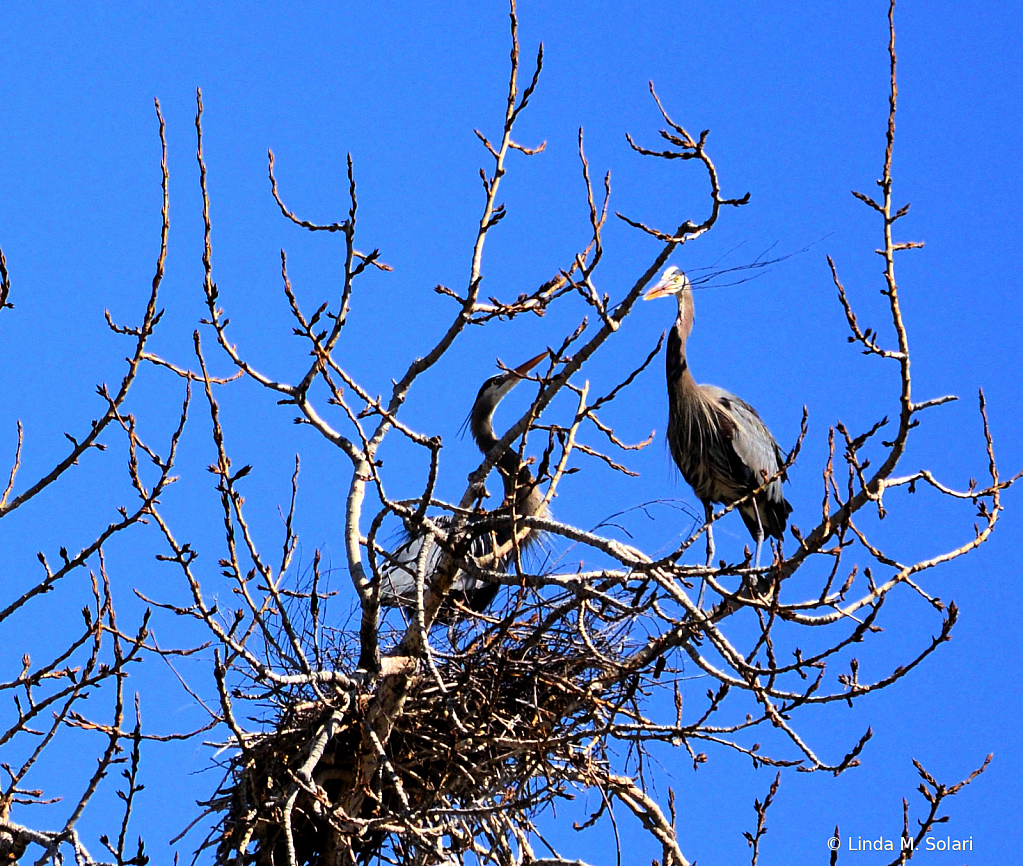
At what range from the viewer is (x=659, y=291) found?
7.50m

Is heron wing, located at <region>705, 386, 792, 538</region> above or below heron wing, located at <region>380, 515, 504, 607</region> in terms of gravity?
above

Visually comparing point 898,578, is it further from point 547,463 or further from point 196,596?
point 196,596

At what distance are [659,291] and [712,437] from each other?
3.08 feet

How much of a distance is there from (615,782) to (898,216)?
Answer: 2121 millimetres

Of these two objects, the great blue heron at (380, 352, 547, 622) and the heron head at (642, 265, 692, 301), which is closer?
the great blue heron at (380, 352, 547, 622)

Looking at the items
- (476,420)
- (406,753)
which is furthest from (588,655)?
(476,420)

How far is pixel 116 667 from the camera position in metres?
3.15

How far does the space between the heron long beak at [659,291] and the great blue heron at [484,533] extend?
88 centimetres

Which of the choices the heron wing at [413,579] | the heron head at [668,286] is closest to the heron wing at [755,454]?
the heron head at [668,286]

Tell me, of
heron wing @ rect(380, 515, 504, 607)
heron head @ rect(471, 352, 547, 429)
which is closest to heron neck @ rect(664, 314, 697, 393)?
heron head @ rect(471, 352, 547, 429)

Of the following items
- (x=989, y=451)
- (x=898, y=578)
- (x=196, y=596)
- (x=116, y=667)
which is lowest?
(x=116, y=667)

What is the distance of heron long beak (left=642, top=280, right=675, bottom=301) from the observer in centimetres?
746

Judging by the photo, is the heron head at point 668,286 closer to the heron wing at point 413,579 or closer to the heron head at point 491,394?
the heron head at point 491,394

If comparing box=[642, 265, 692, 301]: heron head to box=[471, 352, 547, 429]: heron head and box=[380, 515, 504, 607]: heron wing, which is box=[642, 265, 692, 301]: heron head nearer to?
box=[471, 352, 547, 429]: heron head
